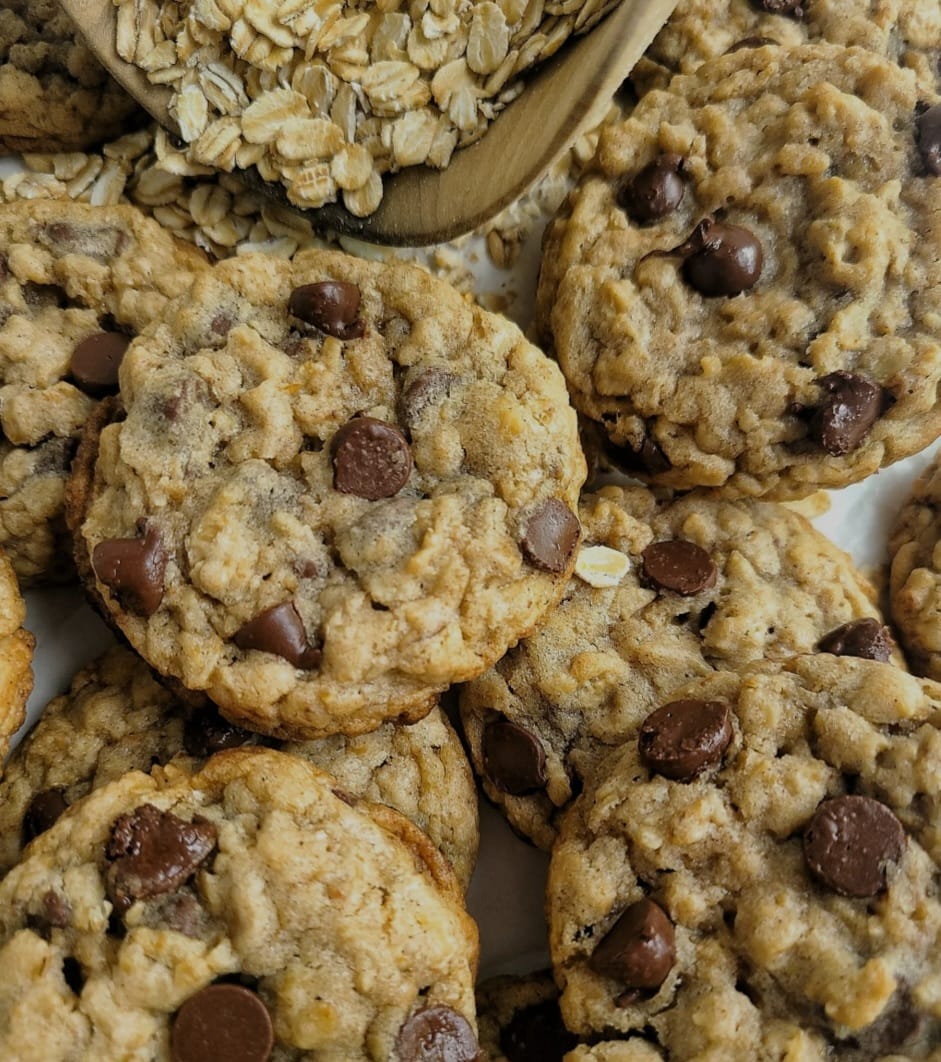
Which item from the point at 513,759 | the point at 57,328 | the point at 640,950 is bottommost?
the point at 513,759

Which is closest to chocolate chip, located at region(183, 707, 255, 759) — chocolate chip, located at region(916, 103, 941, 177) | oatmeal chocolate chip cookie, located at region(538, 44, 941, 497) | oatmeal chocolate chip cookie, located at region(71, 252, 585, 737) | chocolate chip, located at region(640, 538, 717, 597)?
oatmeal chocolate chip cookie, located at region(71, 252, 585, 737)

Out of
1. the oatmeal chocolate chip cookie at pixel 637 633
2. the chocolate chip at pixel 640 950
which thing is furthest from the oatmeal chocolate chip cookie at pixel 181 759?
the chocolate chip at pixel 640 950

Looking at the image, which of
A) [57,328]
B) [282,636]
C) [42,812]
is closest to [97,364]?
[57,328]

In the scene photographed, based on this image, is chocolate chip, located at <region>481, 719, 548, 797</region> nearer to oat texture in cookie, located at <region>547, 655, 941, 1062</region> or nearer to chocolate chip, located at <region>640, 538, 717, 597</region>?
oat texture in cookie, located at <region>547, 655, 941, 1062</region>

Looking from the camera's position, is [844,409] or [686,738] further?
[844,409]

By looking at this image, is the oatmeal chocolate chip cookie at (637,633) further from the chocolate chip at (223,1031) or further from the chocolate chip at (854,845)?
the chocolate chip at (223,1031)

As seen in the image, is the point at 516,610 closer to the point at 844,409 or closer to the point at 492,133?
the point at 844,409
